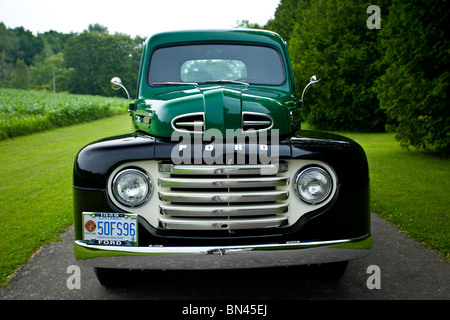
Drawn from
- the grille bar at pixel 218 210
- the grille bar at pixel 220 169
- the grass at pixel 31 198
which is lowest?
the grass at pixel 31 198

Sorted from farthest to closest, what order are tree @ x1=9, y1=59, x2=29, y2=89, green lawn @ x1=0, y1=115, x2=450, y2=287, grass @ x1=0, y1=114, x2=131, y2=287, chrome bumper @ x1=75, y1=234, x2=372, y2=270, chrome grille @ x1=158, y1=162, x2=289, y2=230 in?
tree @ x1=9, y1=59, x2=29, y2=89, green lawn @ x1=0, y1=115, x2=450, y2=287, grass @ x1=0, y1=114, x2=131, y2=287, chrome grille @ x1=158, y1=162, x2=289, y2=230, chrome bumper @ x1=75, y1=234, x2=372, y2=270

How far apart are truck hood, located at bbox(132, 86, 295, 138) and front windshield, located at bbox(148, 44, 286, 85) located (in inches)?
32.7

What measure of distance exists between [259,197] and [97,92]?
252 ft

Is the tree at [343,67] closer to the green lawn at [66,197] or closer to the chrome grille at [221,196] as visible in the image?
the green lawn at [66,197]

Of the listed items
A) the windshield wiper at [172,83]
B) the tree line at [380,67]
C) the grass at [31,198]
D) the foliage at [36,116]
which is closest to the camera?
the windshield wiper at [172,83]

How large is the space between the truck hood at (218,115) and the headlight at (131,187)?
44 cm

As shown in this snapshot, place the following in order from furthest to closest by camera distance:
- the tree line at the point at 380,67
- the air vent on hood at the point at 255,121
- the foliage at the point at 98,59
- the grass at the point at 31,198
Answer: the foliage at the point at 98,59
the tree line at the point at 380,67
the grass at the point at 31,198
the air vent on hood at the point at 255,121

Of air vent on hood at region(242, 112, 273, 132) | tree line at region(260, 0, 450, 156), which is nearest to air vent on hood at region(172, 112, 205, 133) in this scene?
air vent on hood at region(242, 112, 273, 132)

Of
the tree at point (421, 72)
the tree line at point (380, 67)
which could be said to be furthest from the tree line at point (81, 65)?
the tree at point (421, 72)

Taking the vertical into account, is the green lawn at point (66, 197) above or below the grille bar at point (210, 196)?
below

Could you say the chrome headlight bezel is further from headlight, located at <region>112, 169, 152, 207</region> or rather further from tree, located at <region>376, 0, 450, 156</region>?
tree, located at <region>376, 0, 450, 156</region>

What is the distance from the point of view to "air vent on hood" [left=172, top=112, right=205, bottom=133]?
2.87 m

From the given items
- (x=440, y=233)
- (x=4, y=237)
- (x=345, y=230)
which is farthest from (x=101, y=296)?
(x=440, y=233)

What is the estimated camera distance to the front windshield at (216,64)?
3.97 m
